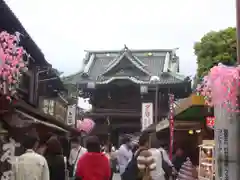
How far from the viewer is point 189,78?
3284 cm

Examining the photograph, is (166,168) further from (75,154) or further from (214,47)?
(214,47)

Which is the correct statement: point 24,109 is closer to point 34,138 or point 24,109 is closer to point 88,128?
point 34,138

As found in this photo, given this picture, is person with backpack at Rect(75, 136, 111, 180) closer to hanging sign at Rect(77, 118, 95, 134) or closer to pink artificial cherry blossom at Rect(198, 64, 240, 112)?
pink artificial cherry blossom at Rect(198, 64, 240, 112)

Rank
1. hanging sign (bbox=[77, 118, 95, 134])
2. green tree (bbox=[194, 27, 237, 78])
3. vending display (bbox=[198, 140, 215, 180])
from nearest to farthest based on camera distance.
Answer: vending display (bbox=[198, 140, 215, 180])
green tree (bbox=[194, 27, 237, 78])
hanging sign (bbox=[77, 118, 95, 134])

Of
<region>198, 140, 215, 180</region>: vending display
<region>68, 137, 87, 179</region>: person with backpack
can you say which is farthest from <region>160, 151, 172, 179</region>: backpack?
<region>68, 137, 87, 179</region>: person with backpack

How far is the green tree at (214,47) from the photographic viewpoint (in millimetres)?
16141

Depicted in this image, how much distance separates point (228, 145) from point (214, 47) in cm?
1059

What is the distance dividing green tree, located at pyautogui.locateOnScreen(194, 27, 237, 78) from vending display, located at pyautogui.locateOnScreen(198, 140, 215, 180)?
665 centimetres

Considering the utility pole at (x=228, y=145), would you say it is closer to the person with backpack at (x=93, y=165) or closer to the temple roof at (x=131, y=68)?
the person with backpack at (x=93, y=165)

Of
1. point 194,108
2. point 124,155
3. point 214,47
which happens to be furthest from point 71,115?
point 194,108

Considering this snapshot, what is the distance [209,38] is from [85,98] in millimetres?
21288

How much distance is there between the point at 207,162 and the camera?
31.0 ft

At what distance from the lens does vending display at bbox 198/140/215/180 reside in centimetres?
900

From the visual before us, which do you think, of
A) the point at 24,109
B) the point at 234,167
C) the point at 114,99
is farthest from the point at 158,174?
the point at 114,99
